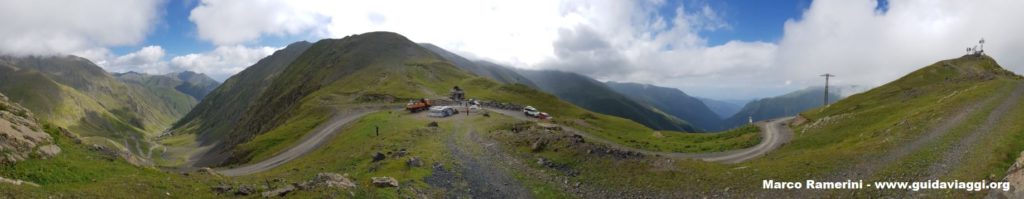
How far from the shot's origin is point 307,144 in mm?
69188

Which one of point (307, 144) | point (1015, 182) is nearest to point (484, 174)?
point (1015, 182)

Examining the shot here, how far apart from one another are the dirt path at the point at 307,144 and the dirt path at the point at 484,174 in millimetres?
23327

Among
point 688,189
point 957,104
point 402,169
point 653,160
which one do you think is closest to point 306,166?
point 402,169

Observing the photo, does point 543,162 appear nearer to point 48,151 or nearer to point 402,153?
point 402,153

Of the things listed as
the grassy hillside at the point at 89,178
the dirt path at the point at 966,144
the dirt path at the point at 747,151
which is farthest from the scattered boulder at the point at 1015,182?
the grassy hillside at the point at 89,178

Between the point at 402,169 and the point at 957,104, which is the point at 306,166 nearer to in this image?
the point at 402,169

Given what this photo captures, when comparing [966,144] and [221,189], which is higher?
[966,144]

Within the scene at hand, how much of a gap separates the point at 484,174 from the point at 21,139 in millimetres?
23954

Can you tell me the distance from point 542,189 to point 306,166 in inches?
1065

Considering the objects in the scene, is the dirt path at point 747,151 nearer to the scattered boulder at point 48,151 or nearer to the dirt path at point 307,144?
the dirt path at point 307,144

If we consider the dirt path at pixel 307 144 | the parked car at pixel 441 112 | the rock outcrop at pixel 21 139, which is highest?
the parked car at pixel 441 112

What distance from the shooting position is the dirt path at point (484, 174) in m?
29.0

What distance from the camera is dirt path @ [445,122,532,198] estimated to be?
29.0m

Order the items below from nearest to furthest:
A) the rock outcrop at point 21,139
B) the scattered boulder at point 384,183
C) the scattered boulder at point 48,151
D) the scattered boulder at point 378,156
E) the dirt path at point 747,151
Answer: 1. the rock outcrop at point 21,139
2. the scattered boulder at point 48,151
3. the scattered boulder at point 384,183
4. the scattered boulder at point 378,156
5. the dirt path at point 747,151
